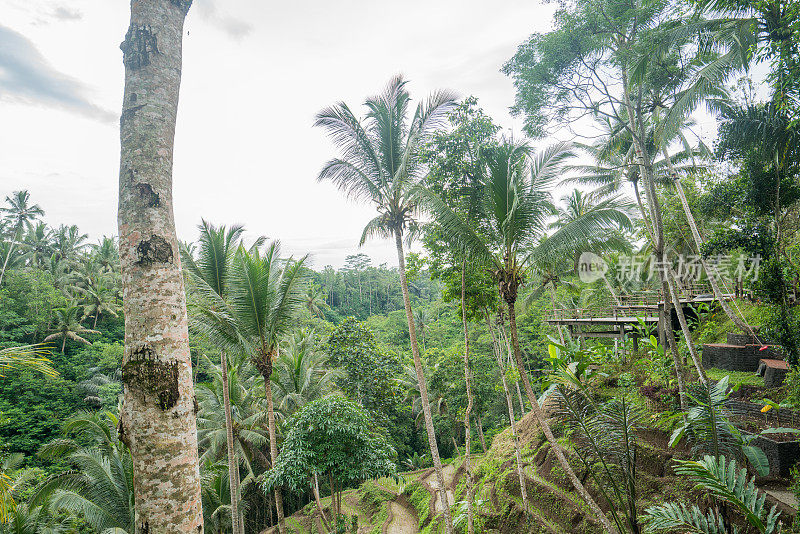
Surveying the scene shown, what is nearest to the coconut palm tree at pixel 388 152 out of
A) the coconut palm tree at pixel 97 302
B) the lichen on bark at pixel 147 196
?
the lichen on bark at pixel 147 196

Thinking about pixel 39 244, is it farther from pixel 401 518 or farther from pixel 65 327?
pixel 401 518

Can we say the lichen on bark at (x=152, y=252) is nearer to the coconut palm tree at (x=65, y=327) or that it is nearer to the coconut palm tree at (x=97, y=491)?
the coconut palm tree at (x=97, y=491)

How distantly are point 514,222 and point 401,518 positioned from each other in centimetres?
1113

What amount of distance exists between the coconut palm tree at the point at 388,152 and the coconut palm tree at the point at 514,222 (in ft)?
4.09

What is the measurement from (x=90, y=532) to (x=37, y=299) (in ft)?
60.2

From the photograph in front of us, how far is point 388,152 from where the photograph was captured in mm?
7844

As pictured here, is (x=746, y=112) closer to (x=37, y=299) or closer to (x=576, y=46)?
(x=576, y=46)

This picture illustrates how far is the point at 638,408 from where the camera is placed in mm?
7938

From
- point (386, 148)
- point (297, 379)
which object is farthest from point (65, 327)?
point (386, 148)

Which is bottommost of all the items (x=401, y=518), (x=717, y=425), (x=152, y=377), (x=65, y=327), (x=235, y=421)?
(x=401, y=518)

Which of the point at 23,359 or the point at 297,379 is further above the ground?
the point at 23,359

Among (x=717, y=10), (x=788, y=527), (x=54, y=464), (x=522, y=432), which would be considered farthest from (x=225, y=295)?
(x=54, y=464)

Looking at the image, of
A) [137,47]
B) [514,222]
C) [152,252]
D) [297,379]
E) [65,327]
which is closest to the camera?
[152,252]

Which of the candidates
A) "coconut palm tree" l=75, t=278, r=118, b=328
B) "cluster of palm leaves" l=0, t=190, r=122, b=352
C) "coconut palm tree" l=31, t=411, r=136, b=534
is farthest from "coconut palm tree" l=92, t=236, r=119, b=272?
"coconut palm tree" l=31, t=411, r=136, b=534
